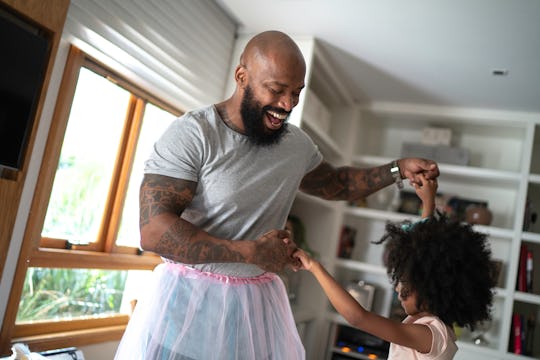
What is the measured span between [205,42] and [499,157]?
266 centimetres

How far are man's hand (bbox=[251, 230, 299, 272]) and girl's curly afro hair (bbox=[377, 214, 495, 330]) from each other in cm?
44

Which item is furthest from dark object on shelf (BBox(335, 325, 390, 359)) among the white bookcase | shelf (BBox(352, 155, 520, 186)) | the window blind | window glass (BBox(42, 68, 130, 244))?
window glass (BBox(42, 68, 130, 244))

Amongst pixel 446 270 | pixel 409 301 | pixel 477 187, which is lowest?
pixel 409 301

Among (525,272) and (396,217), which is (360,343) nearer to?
(396,217)

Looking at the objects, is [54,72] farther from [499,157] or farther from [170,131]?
[499,157]

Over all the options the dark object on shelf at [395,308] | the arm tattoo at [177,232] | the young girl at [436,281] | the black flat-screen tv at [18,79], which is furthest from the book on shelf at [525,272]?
the black flat-screen tv at [18,79]

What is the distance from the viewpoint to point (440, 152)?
13.5 ft

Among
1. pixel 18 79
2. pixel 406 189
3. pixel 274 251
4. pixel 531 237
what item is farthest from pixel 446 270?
pixel 406 189

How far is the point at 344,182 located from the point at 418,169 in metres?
0.26

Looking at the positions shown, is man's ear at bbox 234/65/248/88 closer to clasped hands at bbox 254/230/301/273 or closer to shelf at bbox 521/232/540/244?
clasped hands at bbox 254/230/301/273

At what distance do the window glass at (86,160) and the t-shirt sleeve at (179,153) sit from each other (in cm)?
107

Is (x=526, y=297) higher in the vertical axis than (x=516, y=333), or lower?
higher

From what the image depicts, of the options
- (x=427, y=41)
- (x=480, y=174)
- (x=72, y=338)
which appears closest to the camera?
(x=72, y=338)

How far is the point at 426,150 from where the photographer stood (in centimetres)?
416
